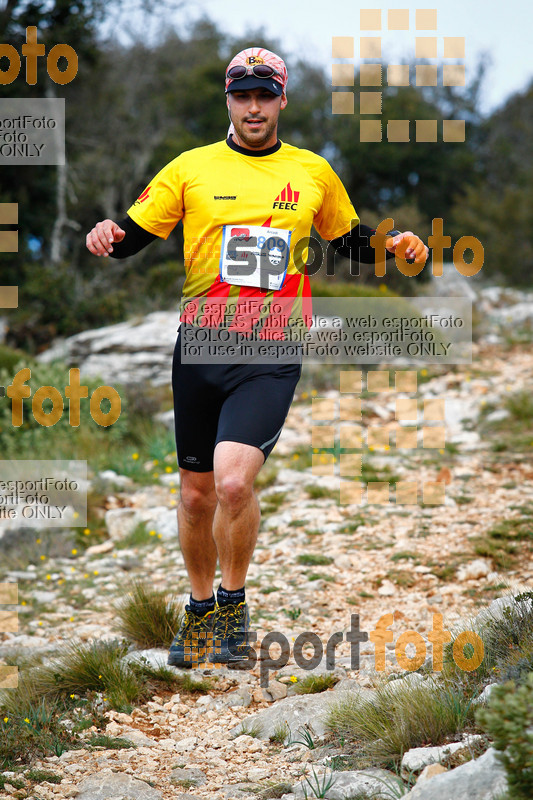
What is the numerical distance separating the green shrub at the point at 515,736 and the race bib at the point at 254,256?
189 centimetres

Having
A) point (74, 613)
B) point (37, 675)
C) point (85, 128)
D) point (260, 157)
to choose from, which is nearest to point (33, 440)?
point (74, 613)

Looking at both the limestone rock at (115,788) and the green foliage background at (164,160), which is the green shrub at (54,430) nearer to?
the green foliage background at (164,160)

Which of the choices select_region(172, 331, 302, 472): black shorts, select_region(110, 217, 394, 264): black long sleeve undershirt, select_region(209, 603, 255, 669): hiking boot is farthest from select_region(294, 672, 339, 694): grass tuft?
select_region(110, 217, 394, 264): black long sleeve undershirt

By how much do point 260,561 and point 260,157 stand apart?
103 inches

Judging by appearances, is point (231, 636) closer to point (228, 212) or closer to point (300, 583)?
point (300, 583)

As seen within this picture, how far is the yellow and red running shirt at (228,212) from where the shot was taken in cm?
315

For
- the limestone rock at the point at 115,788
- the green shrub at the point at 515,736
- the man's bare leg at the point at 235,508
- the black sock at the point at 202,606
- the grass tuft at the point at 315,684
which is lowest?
the limestone rock at the point at 115,788

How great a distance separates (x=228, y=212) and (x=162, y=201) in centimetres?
29

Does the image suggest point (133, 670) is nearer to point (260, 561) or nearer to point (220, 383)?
point (220, 383)

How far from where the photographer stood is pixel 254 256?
123 inches

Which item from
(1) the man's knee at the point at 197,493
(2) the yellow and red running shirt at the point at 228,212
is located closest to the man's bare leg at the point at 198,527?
(1) the man's knee at the point at 197,493

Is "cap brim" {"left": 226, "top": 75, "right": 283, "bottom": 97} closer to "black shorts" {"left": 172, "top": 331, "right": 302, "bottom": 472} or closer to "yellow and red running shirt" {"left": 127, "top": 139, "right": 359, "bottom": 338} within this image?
"yellow and red running shirt" {"left": 127, "top": 139, "right": 359, "bottom": 338}

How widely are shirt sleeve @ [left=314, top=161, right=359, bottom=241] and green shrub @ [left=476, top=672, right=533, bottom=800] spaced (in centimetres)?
230

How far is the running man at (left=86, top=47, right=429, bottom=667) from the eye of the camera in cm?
312
